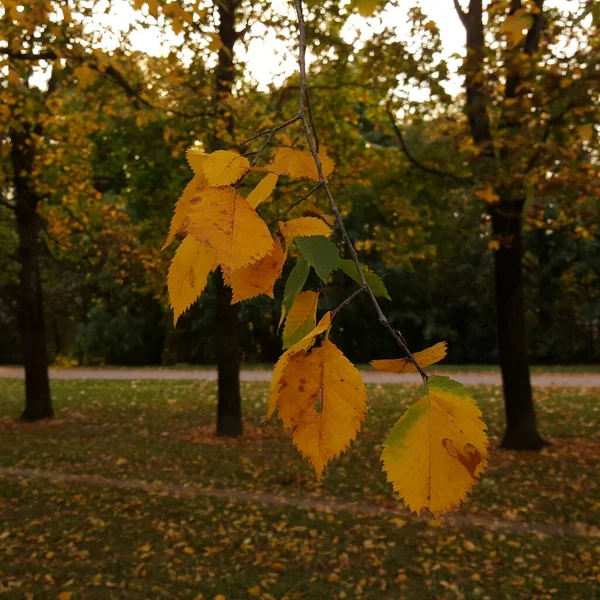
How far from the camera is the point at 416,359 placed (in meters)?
0.61

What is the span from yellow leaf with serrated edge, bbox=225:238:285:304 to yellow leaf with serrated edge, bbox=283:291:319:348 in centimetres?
5

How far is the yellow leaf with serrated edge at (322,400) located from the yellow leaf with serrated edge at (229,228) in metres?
0.10

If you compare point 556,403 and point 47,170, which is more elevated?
point 47,170

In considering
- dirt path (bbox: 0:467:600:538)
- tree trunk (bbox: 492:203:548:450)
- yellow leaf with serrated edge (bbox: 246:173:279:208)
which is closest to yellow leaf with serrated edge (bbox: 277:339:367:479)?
yellow leaf with serrated edge (bbox: 246:173:279:208)

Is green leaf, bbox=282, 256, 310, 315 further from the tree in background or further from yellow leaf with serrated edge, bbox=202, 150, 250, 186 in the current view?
the tree in background

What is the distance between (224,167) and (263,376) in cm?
1909

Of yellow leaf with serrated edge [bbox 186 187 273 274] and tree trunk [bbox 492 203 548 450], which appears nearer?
yellow leaf with serrated edge [bbox 186 187 273 274]

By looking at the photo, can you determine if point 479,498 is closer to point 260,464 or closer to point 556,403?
point 260,464

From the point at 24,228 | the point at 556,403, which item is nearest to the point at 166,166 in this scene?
the point at 24,228

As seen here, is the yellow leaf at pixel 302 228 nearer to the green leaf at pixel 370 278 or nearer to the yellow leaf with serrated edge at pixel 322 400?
the green leaf at pixel 370 278

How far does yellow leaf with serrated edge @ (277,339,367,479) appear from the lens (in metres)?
0.60

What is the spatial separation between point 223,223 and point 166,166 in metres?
9.79

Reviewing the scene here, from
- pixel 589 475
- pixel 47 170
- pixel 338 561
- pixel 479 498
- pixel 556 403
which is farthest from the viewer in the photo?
pixel 556 403

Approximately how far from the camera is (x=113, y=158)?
11.6 m
